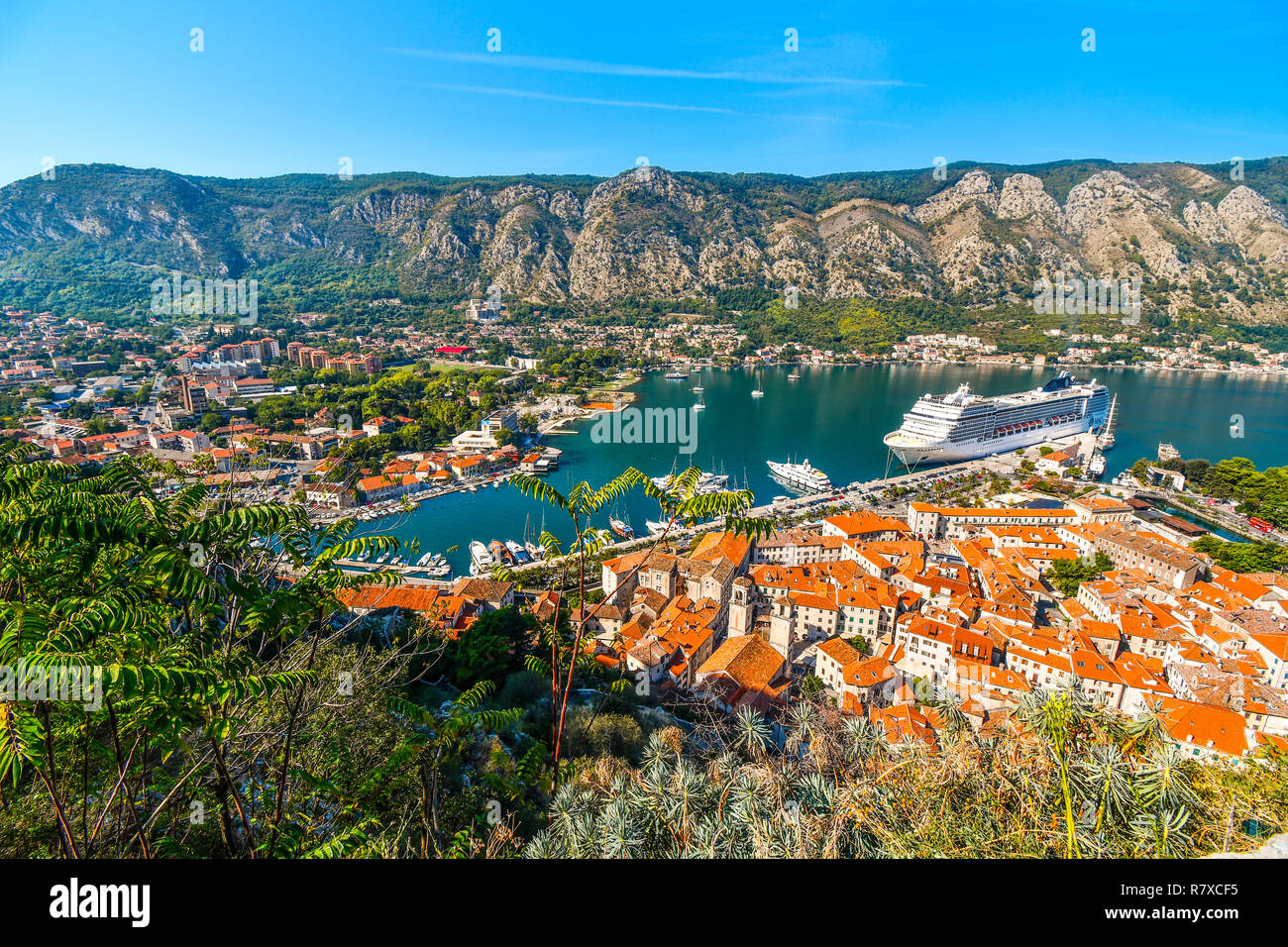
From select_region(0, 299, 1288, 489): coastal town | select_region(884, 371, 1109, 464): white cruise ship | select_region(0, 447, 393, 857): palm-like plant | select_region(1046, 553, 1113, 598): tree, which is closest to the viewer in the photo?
select_region(0, 447, 393, 857): palm-like plant

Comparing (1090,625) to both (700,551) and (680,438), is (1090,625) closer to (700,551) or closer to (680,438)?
(700,551)

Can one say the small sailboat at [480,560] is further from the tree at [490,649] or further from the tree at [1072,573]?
the tree at [1072,573]

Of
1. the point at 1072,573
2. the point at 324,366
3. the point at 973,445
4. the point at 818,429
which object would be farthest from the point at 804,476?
the point at 324,366

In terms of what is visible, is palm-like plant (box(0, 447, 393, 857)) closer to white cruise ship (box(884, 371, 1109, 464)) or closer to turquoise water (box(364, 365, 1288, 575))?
turquoise water (box(364, 365, 1288, 575))

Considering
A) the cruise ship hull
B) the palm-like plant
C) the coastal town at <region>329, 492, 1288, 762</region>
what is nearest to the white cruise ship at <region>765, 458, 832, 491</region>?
the cruise ship hull

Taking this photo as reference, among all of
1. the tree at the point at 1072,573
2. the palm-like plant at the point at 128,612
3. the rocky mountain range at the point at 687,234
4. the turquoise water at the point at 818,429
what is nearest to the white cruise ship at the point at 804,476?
the turquoise water at the point at 818,429

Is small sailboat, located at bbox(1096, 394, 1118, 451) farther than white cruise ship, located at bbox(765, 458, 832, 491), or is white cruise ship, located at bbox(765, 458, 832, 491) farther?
small sailboat, located at bbox(1096, 394, 1118, 451)
